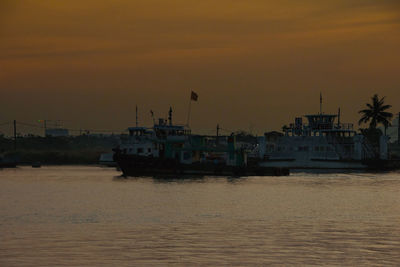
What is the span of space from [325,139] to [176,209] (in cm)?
8969

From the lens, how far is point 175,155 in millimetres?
106438

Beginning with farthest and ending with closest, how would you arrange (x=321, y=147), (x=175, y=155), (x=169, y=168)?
(x=321, y=147), (x=175, y=155), (x=169, y=168)

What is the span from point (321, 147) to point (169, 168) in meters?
46.4

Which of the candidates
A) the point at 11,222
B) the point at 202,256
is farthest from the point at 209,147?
the point at 202,256

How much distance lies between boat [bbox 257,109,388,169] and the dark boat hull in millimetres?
36592

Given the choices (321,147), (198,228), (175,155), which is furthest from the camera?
(321,147)

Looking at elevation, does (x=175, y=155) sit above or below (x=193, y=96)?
below

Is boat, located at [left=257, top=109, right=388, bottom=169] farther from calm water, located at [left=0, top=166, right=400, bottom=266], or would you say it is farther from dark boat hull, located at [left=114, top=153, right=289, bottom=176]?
calm water, located at [left=0, top=166, right=400, bottom=266]

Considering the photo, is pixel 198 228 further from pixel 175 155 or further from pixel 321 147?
pixel 321 147

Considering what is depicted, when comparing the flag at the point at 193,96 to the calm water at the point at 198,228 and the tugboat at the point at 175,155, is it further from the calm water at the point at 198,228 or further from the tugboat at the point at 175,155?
the calm water at the point at 198,228

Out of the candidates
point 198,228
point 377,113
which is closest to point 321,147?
point 377,113

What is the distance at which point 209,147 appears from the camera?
108 m

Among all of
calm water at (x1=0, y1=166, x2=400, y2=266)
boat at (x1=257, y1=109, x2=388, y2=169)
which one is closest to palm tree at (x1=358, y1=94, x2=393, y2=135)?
boat at (x1=257, y1=109, x2=388, y2=169)

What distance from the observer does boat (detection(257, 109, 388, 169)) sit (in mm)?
136875
